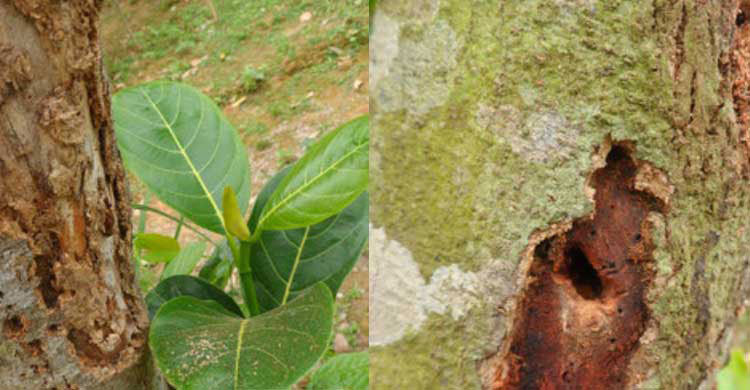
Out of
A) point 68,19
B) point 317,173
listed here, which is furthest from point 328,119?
point 68,19

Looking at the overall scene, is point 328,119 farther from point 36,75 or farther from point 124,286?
point 36,75

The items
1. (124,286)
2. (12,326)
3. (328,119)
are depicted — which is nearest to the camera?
(12,326)

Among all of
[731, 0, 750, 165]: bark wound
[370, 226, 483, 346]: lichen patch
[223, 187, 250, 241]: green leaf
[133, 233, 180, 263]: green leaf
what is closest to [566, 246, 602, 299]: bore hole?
[370, 226, 483, 346]: lichen patch

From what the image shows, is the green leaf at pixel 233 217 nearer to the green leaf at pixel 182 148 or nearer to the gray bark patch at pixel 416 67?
the green leaf at pixel 182 148

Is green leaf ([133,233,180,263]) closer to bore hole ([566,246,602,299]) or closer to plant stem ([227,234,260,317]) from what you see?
plant stem ([227,234,260,317])

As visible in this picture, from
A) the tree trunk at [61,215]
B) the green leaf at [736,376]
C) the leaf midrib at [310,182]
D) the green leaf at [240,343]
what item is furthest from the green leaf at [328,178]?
the green leaf at [736,376]

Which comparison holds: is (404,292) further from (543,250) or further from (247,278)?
(247,278)
